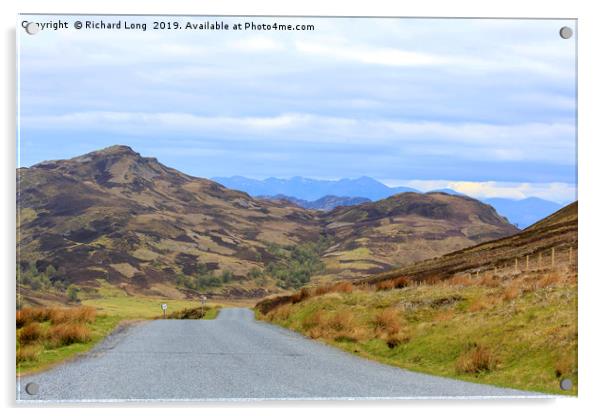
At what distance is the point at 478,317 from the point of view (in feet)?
83.6

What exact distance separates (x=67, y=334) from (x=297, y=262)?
136 ft

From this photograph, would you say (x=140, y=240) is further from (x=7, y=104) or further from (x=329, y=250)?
(x=7, y=104)

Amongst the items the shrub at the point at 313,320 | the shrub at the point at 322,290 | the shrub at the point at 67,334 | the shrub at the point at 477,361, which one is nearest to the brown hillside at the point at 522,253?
the shrub at the point at 477,361

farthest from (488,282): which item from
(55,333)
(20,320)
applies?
(20,320)

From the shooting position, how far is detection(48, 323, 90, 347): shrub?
2395 cm

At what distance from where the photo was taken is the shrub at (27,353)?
19316 millimetres

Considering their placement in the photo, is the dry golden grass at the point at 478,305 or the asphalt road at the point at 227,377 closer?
the asphalt road at the point at 227,377

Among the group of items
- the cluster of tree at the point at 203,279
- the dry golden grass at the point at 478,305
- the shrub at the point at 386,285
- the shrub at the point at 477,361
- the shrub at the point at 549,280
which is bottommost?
the cluster of tree at the point at 203,279

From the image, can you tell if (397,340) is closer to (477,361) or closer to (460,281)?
(477,361)

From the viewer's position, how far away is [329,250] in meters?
70.3

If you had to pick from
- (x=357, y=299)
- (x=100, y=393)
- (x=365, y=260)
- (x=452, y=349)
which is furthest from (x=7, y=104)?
(x=365, y=260)

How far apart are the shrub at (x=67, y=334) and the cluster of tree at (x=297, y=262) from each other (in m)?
33.0

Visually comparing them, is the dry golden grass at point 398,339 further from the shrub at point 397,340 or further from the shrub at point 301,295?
the shrub at point 301,295

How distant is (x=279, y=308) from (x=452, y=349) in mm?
23258
